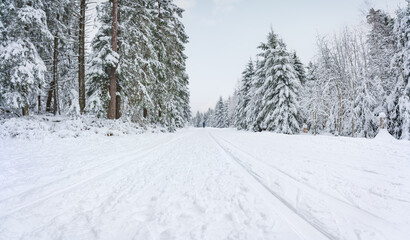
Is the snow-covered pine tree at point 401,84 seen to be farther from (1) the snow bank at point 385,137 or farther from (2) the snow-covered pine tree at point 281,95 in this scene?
(2) the snow-covered pine tree at point 281,95

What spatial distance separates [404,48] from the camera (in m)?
12.7

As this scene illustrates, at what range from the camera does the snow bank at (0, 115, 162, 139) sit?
711 centimetres

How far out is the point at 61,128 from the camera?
847cm

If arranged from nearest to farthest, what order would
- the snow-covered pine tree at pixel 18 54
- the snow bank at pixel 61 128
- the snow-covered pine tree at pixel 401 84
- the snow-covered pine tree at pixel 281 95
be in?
the snow bank at pixel 61 128, the snow-covered pine tree at pixel 18 54, the snow-covered pine tree at pixel 401 84, the snow-covered pine tree at pixel 281 95

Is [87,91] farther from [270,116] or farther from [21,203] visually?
[270,116]

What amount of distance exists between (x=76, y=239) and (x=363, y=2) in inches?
989

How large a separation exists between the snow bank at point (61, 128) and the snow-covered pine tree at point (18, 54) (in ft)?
4.19

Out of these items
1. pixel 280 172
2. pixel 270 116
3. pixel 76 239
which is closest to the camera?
pixel 76 239

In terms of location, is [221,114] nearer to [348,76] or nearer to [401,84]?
[348,76]

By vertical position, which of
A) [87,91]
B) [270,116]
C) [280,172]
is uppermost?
[87,91]

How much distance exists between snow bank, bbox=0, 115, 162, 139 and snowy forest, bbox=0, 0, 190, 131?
687mm

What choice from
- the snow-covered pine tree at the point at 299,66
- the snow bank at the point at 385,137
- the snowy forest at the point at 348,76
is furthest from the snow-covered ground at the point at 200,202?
the snow-covered pine tree at the point at 299,66

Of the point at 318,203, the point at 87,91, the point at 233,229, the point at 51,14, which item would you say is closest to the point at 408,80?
the point at 318,203

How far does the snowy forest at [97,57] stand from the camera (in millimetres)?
8391
